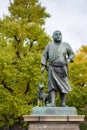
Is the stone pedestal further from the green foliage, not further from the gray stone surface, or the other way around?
the green foliage

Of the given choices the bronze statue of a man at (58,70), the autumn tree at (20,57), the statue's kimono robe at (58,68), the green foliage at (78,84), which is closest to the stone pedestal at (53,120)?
the bronze statue of a man at (58,70)

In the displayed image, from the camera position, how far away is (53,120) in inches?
484

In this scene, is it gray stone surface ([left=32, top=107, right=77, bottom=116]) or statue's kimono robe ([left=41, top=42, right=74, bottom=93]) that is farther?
statue's kimono robe ([left=41, top=42, right=74, bottom=93])

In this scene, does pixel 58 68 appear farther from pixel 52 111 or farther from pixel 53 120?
pixel 53 120

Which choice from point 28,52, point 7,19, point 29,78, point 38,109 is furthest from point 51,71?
point 7,19

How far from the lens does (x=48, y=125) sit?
40.6ft

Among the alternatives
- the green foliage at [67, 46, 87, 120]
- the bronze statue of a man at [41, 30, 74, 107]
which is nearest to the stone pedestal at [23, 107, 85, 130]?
the bronze statue of a man at [41, 30, 74, 107]

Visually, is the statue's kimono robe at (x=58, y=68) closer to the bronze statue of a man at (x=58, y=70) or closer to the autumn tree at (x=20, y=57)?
the bronze statue of a man at (x=58, y=70)

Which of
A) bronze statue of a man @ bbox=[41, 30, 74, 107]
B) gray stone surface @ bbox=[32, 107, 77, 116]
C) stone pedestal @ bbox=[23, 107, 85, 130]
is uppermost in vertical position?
bronze statue of a man @ bbox=[41, 30, 74, 107]

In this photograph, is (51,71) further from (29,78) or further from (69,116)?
(29,78)

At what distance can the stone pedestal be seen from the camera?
40.3 ft

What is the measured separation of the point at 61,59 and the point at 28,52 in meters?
14.0

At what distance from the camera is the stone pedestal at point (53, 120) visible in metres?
12.3

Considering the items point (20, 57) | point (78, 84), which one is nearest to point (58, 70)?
point (20, 57)
